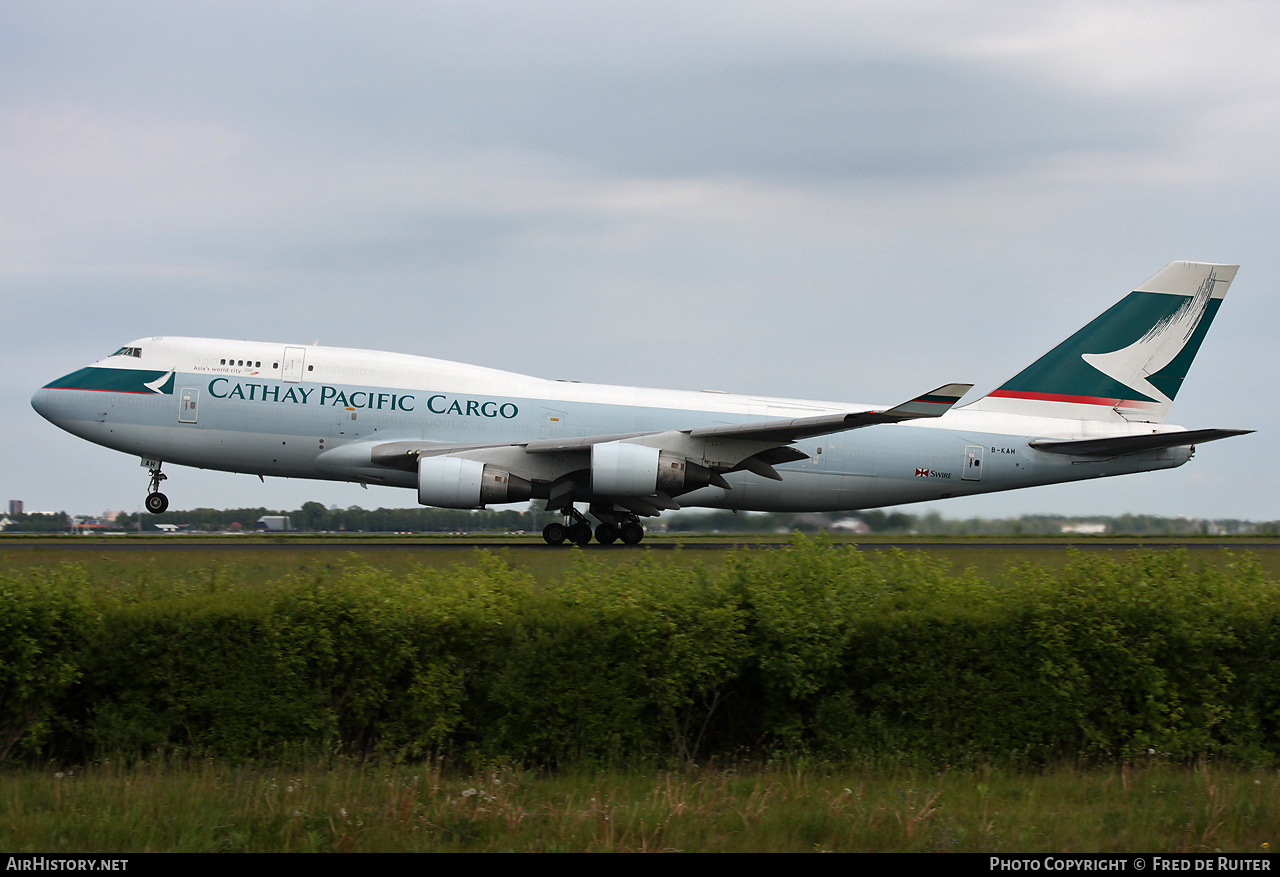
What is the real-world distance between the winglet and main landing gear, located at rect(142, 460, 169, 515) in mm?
16790

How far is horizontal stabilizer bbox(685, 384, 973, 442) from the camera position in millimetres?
20234

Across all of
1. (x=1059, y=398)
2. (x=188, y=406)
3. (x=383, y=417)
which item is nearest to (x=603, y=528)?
(x=383, y=417)

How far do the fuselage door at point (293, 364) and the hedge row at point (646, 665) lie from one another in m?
15.5

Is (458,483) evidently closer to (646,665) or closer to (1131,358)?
(646,665)

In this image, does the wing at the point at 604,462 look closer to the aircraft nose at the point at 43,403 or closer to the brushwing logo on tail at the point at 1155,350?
the aircraft nose at the point at 43,403

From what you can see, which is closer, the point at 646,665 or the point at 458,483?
the point at 646,665

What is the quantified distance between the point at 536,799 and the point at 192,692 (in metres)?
2.85

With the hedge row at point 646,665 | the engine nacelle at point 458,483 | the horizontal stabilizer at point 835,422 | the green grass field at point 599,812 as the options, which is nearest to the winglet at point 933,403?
the horizontal stabilizer at point 835,422

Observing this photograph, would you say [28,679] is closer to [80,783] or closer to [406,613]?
[80,783]

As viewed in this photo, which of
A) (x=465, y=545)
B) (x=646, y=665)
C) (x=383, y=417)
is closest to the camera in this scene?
(x=646, y=665)

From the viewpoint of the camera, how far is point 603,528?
24.0 meters

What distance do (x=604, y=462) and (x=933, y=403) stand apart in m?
6.95

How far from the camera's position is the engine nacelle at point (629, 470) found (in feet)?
72.6
